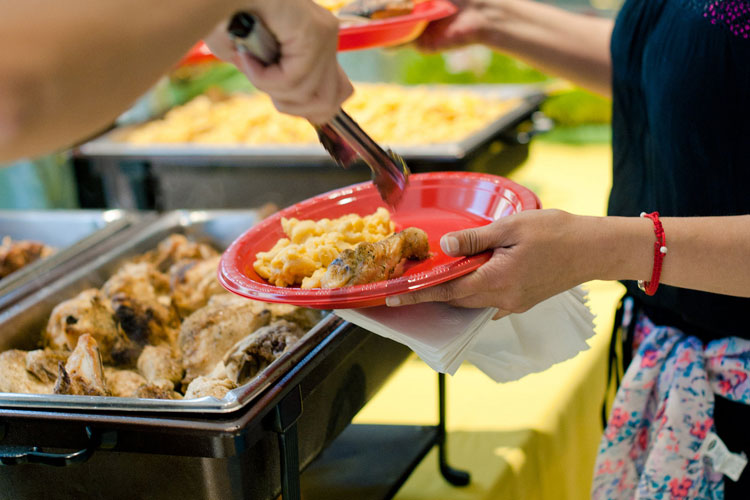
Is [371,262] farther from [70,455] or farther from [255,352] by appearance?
[70,455]

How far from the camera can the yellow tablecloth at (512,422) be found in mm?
1545

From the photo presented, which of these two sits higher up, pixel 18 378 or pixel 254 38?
pixel 254 38

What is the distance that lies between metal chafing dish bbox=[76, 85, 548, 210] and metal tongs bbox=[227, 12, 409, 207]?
38.8 inches

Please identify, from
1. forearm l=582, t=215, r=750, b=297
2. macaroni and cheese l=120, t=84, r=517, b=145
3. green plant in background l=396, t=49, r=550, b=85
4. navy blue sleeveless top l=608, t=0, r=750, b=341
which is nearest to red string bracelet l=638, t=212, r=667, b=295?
forearm l=582, t=215, r=750, b=297

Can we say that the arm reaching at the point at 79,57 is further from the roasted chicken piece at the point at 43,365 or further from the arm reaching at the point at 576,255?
the roasted chicken piece at the point at 43,365

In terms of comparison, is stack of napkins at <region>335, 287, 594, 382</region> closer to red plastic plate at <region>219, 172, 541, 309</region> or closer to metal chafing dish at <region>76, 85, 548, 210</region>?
red plastic plate at <region>219, 172, 541, 309</region>

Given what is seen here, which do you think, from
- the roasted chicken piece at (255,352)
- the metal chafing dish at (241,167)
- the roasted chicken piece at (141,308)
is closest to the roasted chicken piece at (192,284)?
the roasted chicken piece at (141,308)

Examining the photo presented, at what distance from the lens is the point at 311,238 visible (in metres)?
Result: 1.18

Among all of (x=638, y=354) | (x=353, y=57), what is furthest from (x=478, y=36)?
(x=353, y=57)

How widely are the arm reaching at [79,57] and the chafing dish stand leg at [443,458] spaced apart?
1.02 metres

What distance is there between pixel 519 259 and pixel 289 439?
387mm

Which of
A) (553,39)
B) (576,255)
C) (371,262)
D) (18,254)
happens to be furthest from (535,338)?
(18,254)

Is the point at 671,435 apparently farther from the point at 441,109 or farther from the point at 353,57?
the point at 353,57

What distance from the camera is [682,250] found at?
110 cm
